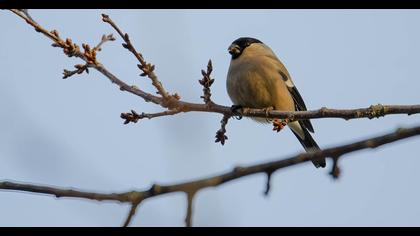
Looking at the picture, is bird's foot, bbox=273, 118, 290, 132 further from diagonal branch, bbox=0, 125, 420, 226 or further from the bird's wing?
diagonal branch, bbox=0, 125, 420, 226

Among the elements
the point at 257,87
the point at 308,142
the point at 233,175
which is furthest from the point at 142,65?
the point at 308,142

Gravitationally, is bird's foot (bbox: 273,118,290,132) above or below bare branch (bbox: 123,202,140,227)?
above

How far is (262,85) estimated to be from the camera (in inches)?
239

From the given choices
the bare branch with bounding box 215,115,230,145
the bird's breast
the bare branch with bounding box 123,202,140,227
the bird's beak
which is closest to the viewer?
the bare branch with bounding box 123,202,140,227

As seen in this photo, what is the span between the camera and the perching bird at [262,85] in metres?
6.03

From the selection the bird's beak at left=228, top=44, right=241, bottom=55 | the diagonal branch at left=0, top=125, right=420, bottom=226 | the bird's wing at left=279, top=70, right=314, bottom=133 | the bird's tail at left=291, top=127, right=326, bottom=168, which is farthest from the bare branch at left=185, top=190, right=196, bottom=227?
the bird's beak at left=228, top=44, right=241, bottom=55

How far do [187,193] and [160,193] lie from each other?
0.28 feet

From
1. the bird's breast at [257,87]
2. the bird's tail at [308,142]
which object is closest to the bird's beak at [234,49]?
the bird's breast at [257,87]

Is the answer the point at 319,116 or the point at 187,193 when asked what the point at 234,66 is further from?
the point at 187,193

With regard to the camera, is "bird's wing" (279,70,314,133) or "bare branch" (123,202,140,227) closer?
"bare branch" (123,202,140,227)

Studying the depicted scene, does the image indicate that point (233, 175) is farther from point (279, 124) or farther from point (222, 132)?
point (279, 124)

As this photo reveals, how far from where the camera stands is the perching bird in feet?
19.8

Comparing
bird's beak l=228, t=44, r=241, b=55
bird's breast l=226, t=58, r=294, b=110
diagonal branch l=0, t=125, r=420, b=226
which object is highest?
bird's beak l=228, t=44, r=241, b=55
